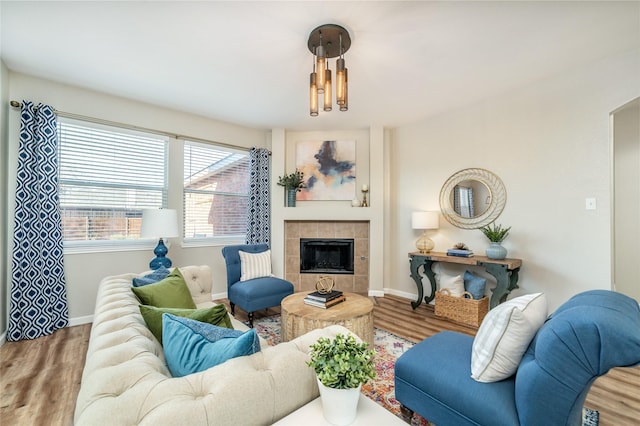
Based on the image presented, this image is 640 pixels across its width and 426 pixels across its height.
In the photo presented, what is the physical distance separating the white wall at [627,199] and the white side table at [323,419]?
415 centimetres

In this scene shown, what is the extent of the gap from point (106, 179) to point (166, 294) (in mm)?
2397

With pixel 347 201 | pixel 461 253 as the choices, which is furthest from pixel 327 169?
pixel 461 253

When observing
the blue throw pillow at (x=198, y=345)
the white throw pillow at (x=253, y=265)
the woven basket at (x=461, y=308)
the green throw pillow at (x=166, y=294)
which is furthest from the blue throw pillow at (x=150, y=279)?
the woven basket at (x=461, y=308)

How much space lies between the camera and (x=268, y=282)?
3160 mm

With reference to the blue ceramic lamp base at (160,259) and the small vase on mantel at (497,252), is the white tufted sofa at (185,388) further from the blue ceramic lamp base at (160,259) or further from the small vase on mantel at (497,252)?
the small vase on mantel at (497,252)

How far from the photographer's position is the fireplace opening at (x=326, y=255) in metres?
4.41

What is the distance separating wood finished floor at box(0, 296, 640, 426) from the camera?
167 centimetres

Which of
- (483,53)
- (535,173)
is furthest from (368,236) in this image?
(483,53)

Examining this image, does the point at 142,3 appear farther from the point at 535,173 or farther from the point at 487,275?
the point at 487,275

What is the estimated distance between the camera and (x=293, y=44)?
7.51ft

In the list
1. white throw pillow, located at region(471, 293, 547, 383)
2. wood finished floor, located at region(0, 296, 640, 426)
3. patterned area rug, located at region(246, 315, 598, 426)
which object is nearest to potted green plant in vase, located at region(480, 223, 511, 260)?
wood finished floor, located at region(0, 296, 640, 426)

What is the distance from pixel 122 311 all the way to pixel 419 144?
4.00 meters

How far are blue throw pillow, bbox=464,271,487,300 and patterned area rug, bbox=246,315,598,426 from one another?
1107 millimetres

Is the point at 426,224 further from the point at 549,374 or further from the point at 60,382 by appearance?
the point at 60,382
